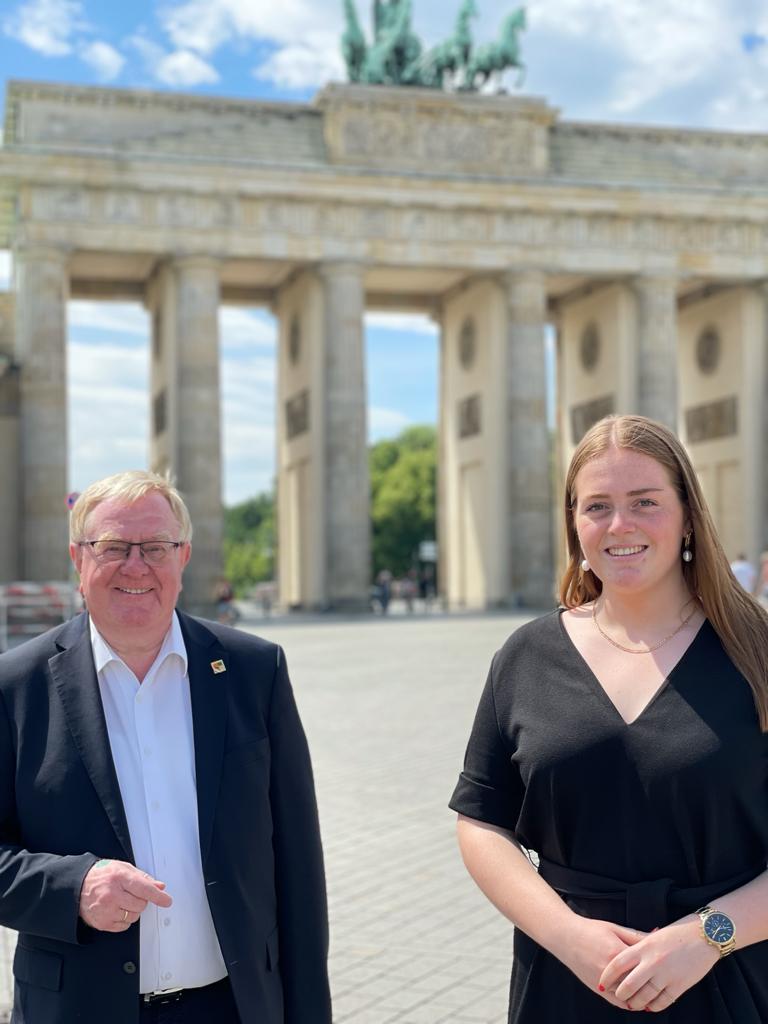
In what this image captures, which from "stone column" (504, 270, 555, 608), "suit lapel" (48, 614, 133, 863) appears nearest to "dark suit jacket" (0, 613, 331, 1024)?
"suit lapel" (48, 614, 133, 863)

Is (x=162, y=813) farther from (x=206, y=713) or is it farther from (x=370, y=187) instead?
(x=370, y=187)

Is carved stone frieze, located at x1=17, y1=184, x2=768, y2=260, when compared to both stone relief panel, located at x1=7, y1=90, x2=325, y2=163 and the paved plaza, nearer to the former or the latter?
stone relief panel, located at x1=7, y1=90, x2=325, y2=163

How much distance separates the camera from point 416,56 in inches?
1927

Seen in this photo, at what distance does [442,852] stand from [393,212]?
37995 mm

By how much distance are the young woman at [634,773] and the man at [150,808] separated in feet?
1.75

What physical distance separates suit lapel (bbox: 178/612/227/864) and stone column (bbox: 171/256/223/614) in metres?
39.3

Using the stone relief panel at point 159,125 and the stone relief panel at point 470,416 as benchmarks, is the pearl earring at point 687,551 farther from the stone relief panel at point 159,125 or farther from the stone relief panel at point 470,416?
the stone relief panel at point 470,416

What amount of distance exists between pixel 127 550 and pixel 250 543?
154 m

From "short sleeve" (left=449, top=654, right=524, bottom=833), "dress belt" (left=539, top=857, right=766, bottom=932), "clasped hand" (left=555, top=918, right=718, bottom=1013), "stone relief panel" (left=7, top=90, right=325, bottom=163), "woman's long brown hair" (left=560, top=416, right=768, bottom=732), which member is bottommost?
"clasped hand" (left=555, top=918, right=718, bottom=1013)

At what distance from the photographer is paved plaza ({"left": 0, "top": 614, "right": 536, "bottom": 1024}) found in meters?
6.70

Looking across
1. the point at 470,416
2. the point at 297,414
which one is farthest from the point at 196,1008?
the point at 470,416

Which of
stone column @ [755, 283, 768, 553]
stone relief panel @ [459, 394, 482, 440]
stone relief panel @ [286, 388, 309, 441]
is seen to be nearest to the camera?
stone relief panel @ [286, 388, 309, 441]

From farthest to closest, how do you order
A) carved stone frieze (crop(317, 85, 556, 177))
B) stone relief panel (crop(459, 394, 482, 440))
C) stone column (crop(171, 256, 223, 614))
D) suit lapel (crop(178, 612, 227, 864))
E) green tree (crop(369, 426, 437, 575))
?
green tree (crop(369, 426, 437, 575)), stone relief panel (crop(459, 394, 482, 440)), carved stone frieze (crop(317, 85, 556, 177)), stone column (crop(171, 256, 223, 614)), suit lapel (crop(178, 612, 227, 864))

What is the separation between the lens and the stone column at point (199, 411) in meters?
43.1
